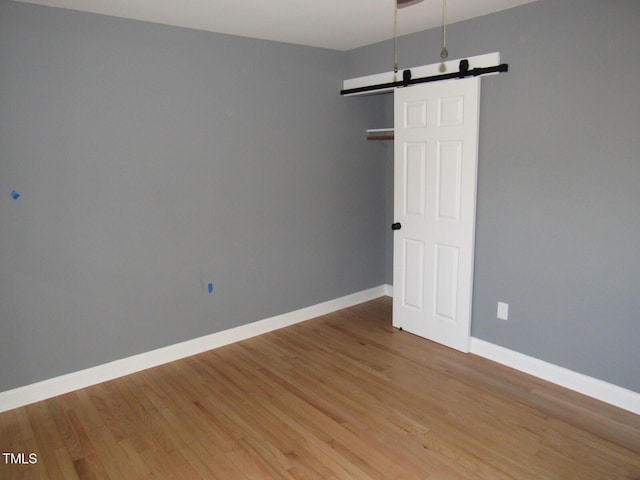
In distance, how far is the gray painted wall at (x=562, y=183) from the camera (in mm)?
2752

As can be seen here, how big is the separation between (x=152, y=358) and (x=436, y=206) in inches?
102

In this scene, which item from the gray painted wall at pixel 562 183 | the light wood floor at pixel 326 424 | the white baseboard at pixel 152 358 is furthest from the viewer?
the white baseboard at pixel 152 358

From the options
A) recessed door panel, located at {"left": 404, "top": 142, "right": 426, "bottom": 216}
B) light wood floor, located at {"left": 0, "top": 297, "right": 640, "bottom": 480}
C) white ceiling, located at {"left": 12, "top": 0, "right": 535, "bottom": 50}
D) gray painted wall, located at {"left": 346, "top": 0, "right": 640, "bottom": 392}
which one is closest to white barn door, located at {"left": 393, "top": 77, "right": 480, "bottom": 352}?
recessed door panel, located at {"left": 404, "top": 142, "right": 426, "bottom": 216}

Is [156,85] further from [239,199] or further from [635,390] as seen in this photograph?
[635,390]

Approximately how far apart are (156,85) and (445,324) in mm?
2980

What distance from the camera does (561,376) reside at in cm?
317

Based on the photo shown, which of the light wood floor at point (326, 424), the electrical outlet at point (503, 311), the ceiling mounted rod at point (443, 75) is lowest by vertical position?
the light wood floor at point (326, 424)

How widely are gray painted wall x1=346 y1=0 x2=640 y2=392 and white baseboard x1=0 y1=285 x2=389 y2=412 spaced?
1618 millimetres

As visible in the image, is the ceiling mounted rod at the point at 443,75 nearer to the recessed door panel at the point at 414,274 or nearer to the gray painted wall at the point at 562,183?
the gray painted wall at the point at 562,183

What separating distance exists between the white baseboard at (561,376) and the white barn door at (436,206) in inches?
7.6

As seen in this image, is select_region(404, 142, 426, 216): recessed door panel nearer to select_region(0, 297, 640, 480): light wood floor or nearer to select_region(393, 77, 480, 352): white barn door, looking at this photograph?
select_region(393, 77, 480, 352): white barn door

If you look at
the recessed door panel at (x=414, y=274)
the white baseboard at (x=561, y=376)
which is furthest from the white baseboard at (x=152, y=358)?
the white baseboard at (x=561, y=376)

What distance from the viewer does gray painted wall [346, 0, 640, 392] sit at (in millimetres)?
2752

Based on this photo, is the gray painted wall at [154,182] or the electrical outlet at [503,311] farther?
the electrical outlet at [503,311]
